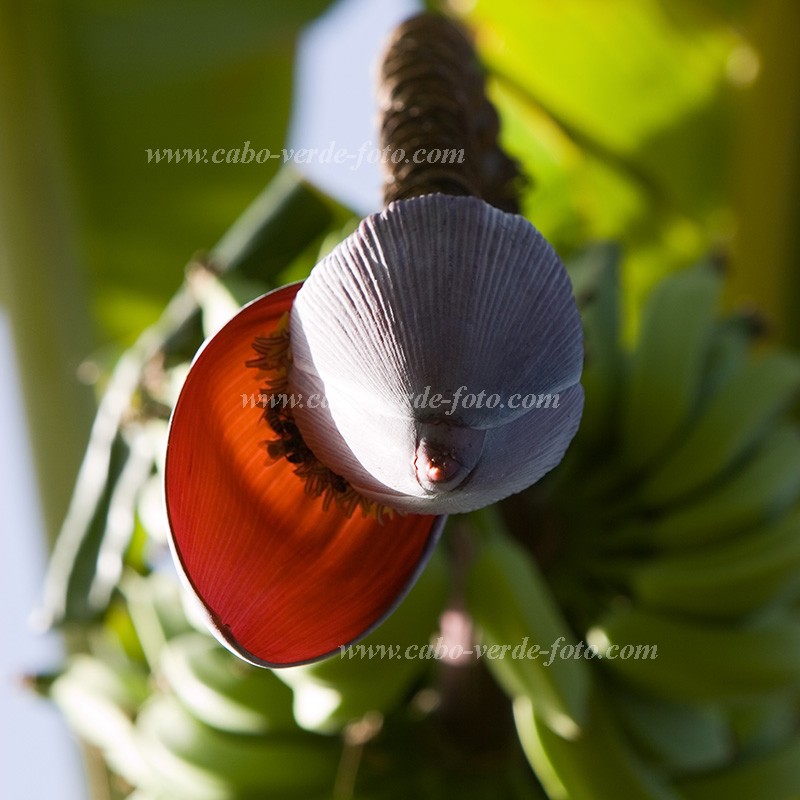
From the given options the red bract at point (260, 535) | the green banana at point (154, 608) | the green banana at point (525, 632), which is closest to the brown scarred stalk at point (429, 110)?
the red bract at point (260, 535)

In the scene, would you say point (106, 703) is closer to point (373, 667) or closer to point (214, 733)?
point (214, 733)

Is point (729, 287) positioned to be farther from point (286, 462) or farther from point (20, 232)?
point (286, 462)

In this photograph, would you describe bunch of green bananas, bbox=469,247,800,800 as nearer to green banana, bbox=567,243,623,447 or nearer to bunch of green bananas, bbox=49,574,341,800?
green banana, bbox=567,243,623,447

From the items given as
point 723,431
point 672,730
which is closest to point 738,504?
point 723,431

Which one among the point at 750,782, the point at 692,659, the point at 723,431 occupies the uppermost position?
the point at 723,431

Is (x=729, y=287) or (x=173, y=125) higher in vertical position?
(x=173, y=125)

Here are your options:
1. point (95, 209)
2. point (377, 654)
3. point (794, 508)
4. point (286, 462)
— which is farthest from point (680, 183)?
point (286, 462)
